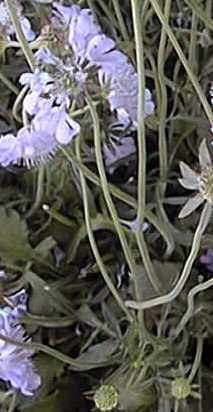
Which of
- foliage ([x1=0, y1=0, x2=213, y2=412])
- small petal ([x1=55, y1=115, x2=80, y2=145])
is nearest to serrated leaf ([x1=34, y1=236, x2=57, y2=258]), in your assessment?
foliage ([x1=0, y1=0, x2=213, y2=412])

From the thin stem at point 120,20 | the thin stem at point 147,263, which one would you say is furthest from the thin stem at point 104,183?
the thin stem at point 120,20

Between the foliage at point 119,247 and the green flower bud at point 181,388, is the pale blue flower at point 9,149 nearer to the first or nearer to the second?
the foliage at point 119,247

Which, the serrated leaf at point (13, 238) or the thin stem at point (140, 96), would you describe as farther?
the serrated leaf at point (13, 238)

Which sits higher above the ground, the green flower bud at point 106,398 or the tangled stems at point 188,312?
the tangled stems at point 188,312

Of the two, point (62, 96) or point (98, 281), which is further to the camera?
point (98, 281)

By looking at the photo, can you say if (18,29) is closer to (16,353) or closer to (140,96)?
(140,96)

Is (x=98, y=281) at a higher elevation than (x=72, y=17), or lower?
lower

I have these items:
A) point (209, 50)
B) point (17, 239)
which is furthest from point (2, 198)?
point (209, 50)

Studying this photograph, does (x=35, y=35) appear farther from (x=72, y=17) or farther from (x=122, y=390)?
(x=122, y=390)
